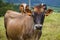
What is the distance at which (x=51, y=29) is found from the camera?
39.4 ft

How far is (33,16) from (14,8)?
8.47 metres

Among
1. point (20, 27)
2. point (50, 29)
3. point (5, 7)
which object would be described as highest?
point (20, 27)

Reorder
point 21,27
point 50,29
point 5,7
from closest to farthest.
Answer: point 21,27
point 50,29
point 5,7

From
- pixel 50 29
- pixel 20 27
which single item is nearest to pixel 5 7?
pixel 50 29

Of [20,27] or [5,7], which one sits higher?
[20,27]

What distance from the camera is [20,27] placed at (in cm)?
787

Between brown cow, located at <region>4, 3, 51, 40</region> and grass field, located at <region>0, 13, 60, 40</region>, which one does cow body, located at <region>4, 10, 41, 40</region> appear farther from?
grass field, located at <region>0, 13, 60, 40</region>

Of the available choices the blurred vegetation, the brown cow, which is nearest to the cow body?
the brown cow

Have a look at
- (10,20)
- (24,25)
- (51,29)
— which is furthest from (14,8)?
(24,25)

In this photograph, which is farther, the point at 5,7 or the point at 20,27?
the point at 5,7

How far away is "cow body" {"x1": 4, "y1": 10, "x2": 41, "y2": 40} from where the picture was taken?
293 inches

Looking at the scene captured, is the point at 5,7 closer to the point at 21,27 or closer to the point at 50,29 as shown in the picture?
the point at 50,29

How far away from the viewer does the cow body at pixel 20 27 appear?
743 cm

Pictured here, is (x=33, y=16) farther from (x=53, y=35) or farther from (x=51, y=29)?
(x=51, y=29)
